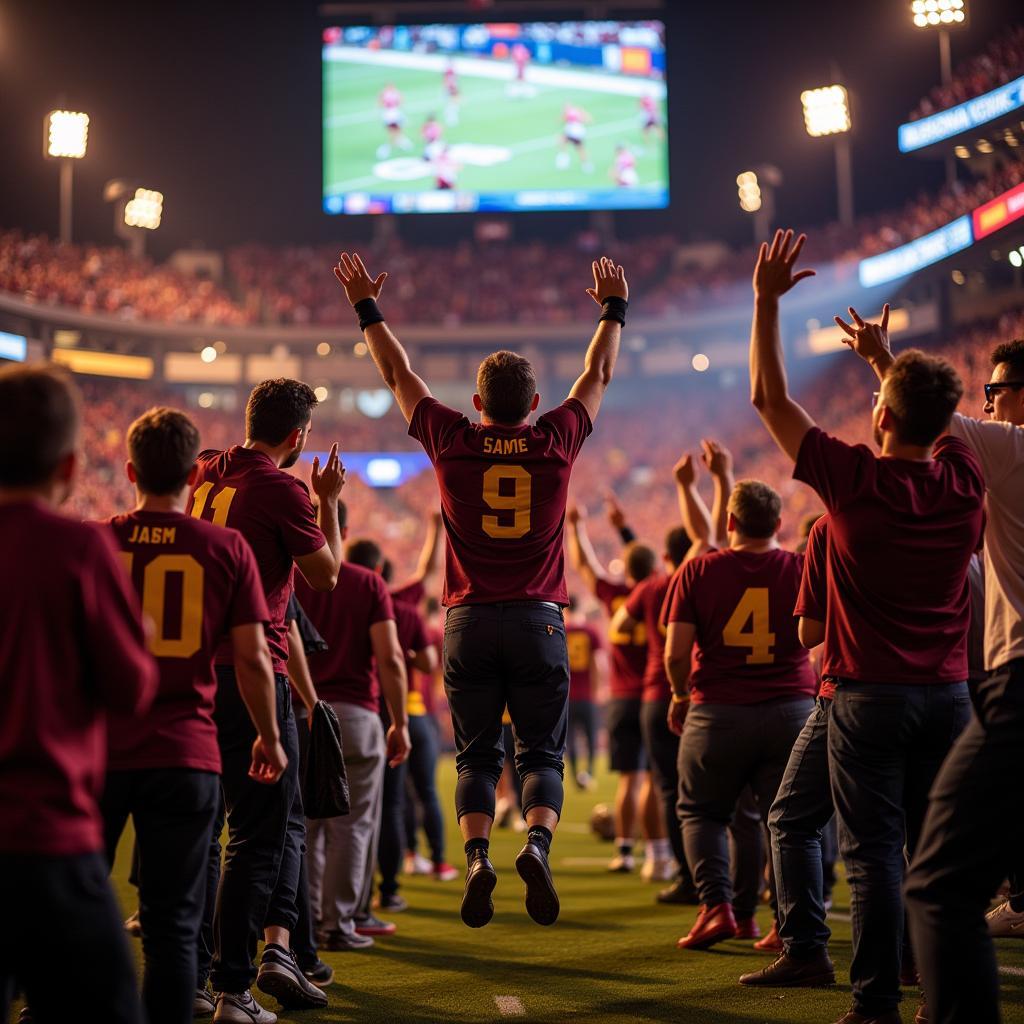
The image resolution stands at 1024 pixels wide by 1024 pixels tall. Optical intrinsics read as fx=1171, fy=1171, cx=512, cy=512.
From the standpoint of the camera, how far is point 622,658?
9.59m

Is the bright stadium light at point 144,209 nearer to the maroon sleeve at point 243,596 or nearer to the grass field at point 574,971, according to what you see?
the grass field at point 574,971

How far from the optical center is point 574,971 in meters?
5.91

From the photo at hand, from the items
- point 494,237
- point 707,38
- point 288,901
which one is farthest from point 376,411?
point 288,901

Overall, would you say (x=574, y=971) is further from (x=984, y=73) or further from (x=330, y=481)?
(x=984, y=73)

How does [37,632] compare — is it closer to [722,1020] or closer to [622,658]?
[722,1020]

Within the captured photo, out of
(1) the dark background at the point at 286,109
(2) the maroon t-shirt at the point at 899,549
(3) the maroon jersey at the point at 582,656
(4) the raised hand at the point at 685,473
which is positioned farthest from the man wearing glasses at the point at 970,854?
(1) the dark background at the point at 286,109

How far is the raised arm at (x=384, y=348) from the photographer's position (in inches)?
211

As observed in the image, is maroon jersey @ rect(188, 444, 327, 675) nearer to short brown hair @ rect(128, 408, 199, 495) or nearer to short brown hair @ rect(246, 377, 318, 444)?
short brown hair @ rect(246, 377, 318, 444)

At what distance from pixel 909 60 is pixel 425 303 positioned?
19.1 metres

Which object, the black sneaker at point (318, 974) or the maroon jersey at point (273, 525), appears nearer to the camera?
the maroon jersey at point (273, 525)

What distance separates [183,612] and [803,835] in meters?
2.95

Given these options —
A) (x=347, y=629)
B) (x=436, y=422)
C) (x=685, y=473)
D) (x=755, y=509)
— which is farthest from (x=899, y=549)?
(x=347, y=629)

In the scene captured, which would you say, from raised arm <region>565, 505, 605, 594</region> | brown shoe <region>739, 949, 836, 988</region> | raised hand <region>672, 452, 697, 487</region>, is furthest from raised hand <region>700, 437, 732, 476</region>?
brown shoe <region>739, 949, 836, 988</region>

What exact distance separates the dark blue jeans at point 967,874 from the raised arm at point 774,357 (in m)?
1.18
